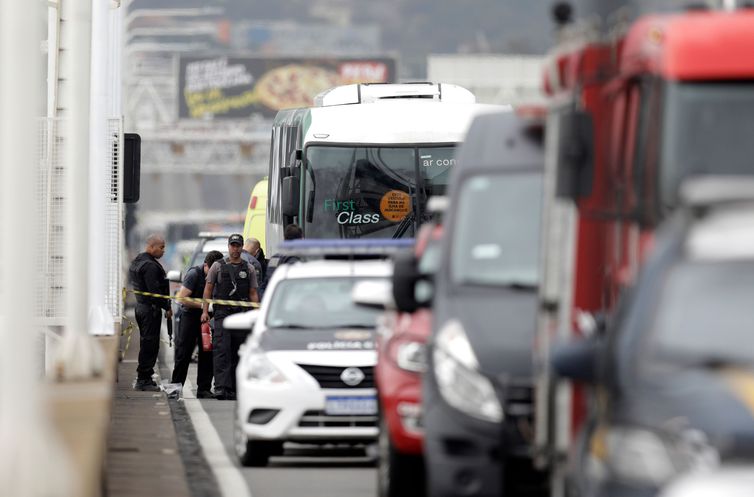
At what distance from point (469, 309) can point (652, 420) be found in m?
3.83

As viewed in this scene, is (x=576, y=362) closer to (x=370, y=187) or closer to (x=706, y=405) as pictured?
(x=706, y=405)

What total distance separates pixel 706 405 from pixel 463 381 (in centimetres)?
→ 356

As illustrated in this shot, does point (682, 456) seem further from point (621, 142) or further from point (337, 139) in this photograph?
point (337, 139)

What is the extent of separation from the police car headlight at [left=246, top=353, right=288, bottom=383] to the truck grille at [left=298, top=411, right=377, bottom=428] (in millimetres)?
305

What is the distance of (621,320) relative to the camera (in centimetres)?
817

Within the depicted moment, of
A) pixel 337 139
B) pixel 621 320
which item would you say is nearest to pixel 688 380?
pixel 621 320

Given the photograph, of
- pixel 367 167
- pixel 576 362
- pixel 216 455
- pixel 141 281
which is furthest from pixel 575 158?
pixel 367 167

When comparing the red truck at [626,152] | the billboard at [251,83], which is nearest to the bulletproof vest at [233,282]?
the red truck at [626,152]

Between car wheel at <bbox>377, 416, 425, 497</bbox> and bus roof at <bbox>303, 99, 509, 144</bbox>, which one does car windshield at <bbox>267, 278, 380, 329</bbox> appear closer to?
car wheel at <bbox>377, 416, 425, 497</bbox>

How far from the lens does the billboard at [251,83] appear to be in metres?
125

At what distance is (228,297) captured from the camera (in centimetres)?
2308

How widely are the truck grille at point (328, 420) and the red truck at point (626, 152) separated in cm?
513

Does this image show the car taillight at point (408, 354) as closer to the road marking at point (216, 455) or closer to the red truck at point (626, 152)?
the road marking at point (216, 455)

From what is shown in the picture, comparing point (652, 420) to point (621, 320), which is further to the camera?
point (621, 320)
